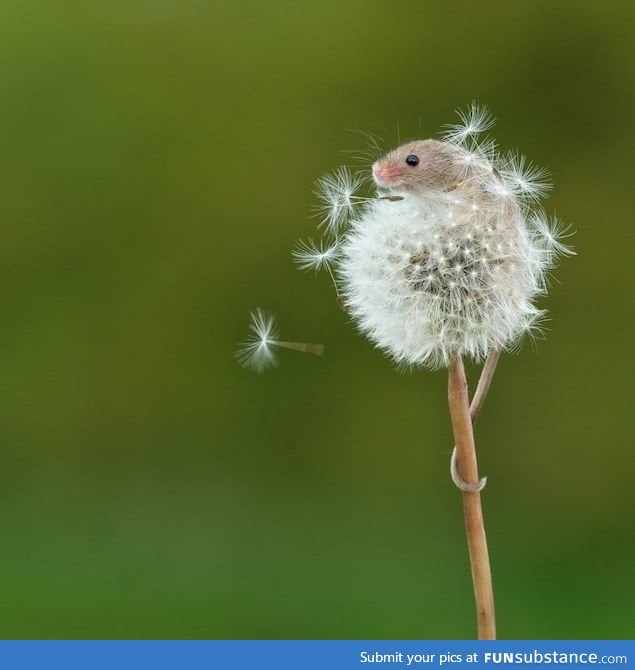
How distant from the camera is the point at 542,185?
664 mm

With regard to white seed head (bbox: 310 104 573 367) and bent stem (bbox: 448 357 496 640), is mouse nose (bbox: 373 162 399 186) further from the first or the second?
bent stem (bbox: 448 357 496 640)

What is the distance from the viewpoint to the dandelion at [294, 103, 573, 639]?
0.61 metres

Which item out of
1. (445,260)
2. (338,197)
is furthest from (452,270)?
(338,197)

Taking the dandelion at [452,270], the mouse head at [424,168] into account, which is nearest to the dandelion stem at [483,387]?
the dandelion at [452,270]

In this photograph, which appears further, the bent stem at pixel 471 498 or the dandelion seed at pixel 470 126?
the dandelion seed at pixel 470 126

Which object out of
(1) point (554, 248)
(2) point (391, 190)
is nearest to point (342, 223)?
(2) point (391, 190)

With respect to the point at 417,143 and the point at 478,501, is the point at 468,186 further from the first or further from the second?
the point at 478,501

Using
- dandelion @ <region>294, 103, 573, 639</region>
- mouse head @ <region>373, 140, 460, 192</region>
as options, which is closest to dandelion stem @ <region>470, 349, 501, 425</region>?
dandelion @ <region>294, 103, 573, 639</region>

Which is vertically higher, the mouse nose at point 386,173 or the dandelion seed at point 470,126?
the dandelion seed at point 470,126

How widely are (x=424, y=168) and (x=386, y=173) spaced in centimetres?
3

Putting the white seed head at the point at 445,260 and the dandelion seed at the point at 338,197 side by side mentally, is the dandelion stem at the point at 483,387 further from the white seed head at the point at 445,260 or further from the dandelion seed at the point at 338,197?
the dandelion seed at the point at 338,197

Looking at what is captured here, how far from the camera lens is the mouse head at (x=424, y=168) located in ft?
2.03

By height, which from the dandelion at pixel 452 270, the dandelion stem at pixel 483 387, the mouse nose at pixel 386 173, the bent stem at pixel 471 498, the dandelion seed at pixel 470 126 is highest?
the dandelion seed at pixel 470 126

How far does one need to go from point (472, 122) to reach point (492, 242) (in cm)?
13
